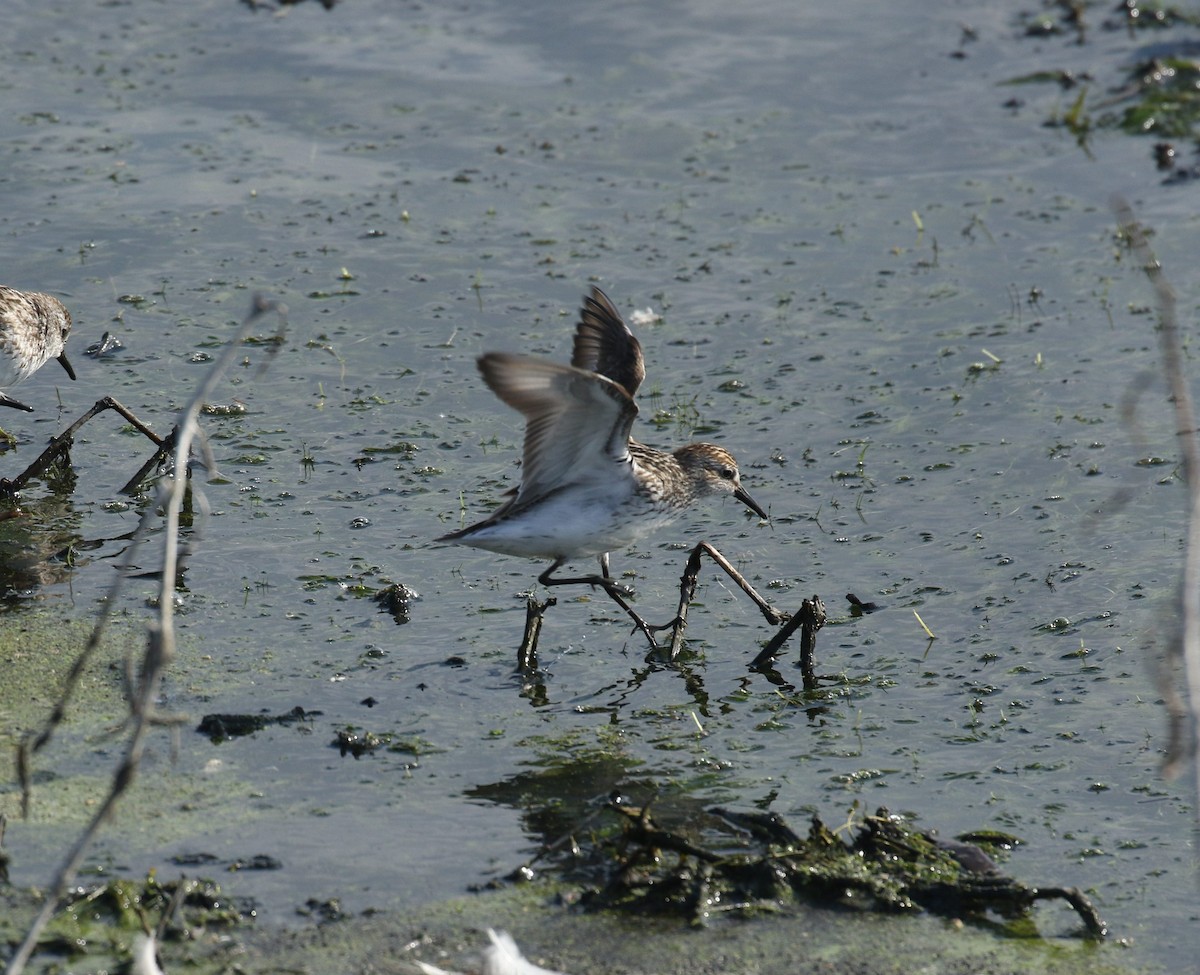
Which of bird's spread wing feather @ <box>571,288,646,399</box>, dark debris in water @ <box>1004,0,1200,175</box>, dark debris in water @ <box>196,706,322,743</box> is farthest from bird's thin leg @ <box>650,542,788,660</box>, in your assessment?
dark debris in water @ <box>1004,0,1200,175</box>

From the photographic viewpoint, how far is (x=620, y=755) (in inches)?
240

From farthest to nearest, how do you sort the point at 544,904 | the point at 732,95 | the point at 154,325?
the point at 732,95, the point at 154,325, the point at 544,904

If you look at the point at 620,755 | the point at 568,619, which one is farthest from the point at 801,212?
the point at 620,755

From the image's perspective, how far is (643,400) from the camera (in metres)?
9.48

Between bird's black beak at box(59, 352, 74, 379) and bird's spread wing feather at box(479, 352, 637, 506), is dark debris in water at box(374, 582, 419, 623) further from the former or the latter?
bird's black beak at box(59, 352, 74, 379)

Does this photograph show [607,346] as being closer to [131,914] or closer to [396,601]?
[396,601]

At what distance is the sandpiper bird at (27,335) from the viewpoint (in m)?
8.59

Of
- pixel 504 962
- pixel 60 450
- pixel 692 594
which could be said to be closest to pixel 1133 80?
pixel 692 594

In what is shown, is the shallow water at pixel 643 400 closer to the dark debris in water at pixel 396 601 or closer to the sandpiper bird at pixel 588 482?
the dark debris in water at pixel 396 601

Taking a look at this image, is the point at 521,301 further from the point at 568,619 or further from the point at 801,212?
the point at 568,619

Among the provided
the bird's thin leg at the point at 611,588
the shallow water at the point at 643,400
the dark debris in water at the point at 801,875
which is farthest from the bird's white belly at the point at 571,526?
the dark debris in water at the point at 801,875

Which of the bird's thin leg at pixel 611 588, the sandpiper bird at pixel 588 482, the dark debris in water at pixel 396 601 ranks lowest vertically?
the dark debris in water at pixel 396 601

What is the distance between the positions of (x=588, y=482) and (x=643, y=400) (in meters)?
2.61

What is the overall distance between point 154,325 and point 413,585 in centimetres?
353
